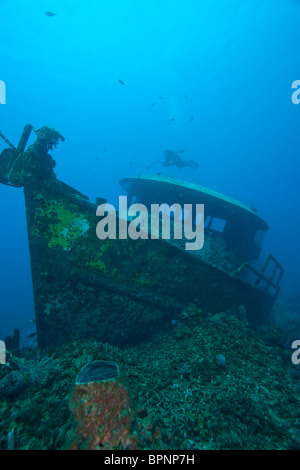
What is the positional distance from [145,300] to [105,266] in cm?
102

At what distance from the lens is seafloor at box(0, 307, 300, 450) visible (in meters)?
2.10

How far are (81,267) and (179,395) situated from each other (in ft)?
7.96

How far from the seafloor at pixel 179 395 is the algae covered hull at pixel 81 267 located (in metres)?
0.49

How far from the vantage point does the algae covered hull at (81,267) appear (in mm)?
3928

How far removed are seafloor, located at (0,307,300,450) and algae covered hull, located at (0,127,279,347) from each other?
49cm

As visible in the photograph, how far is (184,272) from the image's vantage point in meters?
4.67

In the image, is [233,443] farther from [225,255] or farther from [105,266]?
[225,255]

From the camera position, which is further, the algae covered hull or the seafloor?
the algae covered hull

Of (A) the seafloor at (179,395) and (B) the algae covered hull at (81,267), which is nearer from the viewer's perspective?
(A) the seafloor at (179,395)

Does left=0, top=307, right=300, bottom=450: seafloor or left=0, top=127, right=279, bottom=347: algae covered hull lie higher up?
left=0, top=127, right=279, bottom=347: algae covered hull

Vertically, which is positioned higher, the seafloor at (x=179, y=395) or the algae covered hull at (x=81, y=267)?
the algae covered hull at (x=81, y=267)

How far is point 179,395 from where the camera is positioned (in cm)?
271

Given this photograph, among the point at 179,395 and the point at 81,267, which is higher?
the point at 81,267
